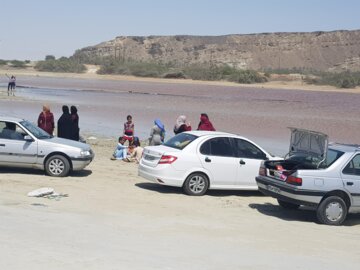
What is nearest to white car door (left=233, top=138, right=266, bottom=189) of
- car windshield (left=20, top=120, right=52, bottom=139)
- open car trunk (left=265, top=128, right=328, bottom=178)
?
open car trunk (left=265, top=128, right=328, bottom=178)

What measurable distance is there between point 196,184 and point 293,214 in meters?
2.15

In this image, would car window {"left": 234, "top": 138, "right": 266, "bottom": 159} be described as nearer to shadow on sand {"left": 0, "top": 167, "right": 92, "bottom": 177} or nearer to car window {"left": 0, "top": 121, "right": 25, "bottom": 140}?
shadow on sand {"left": 0, "top": 167, "right": 92, "bottom": 177}

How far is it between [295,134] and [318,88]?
319 ft

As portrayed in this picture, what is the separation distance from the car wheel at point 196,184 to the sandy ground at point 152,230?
242mm

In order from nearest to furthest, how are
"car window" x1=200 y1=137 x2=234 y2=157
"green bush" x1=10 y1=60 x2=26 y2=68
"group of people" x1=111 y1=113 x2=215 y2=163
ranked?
1. "car window" x1=200 y1=137 x2=234 y2=157
2. "group of people" x1=111 y1=113 x2=215 y2=163
3. "green bush" x1=10 y1=60 x2=26 y2=68

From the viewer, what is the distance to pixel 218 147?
539 inches

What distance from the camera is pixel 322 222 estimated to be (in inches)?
456

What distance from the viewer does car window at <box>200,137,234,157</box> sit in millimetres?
13547

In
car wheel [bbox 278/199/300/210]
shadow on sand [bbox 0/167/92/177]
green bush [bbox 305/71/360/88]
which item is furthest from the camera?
green bush [bbox 305/71/360/88]

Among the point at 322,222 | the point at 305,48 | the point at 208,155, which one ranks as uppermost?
the point at 305,48

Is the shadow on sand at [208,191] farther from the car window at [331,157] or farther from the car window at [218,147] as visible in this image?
the car window at [331,157]

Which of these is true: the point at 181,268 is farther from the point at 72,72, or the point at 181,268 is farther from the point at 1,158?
the point at 72,72

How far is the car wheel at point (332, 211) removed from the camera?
450 inches

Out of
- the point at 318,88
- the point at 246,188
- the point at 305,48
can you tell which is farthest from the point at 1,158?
the point at 305,48
